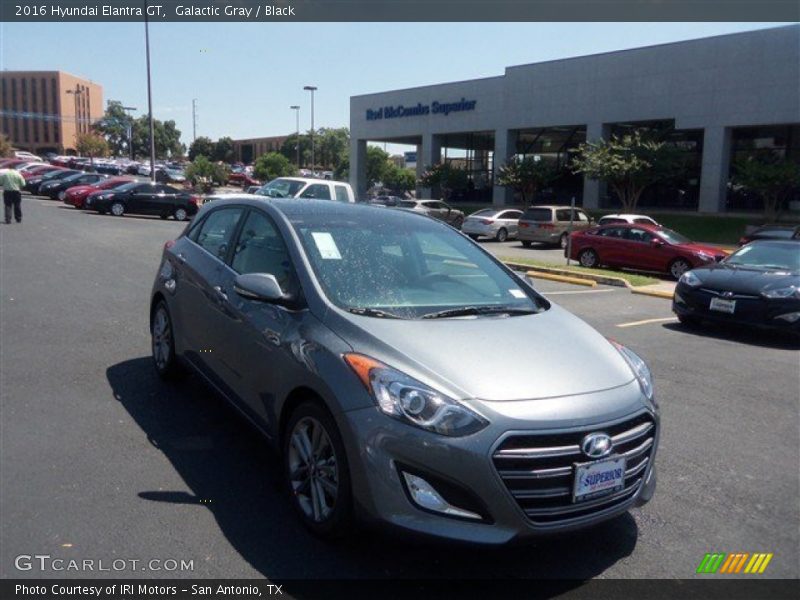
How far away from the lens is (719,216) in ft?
110

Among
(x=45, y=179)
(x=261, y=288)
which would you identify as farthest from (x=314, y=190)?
(x=45, y=179)

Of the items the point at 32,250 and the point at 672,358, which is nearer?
the point at 672,358

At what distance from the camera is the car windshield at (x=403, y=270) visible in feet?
12.9

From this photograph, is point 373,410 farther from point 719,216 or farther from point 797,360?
point 719,216

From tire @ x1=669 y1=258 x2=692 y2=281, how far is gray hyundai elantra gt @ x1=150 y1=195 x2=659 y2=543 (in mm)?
14165

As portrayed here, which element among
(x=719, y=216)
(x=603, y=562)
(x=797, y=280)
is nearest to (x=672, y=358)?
(x=797, y=280)

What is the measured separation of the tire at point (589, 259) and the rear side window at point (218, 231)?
49.9 ft

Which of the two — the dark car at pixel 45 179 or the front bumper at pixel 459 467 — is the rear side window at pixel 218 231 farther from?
the dark car at pixel 45 179

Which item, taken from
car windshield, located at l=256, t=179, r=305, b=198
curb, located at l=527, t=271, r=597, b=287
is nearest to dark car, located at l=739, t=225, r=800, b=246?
curb, located at l=527, t=271, r=597, b=287

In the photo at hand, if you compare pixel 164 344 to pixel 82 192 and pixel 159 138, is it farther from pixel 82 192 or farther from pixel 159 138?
pixel 159 138

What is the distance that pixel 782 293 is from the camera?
28.5ft

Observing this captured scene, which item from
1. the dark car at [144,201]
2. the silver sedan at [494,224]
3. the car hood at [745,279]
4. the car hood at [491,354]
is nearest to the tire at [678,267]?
the car hood at [745,279]

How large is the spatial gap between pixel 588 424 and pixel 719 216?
3409 cm

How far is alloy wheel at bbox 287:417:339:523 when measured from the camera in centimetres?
336
